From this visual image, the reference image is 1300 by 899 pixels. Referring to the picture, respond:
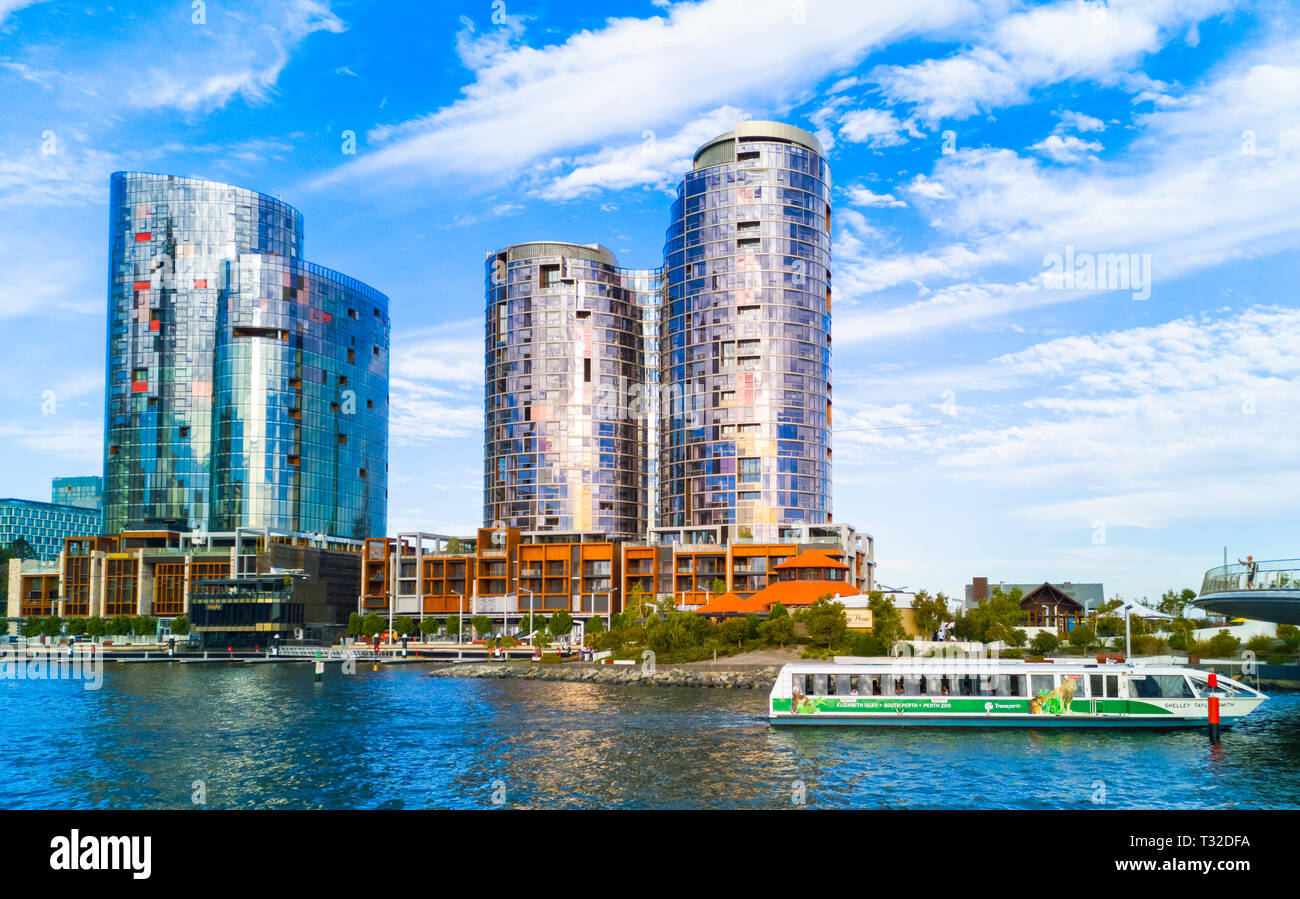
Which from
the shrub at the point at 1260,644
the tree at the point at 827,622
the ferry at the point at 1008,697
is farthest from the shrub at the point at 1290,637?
the ferry at the point at 1008,697

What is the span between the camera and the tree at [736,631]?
121 m

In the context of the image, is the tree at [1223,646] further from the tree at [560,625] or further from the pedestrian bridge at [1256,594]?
the tree at [560,625]

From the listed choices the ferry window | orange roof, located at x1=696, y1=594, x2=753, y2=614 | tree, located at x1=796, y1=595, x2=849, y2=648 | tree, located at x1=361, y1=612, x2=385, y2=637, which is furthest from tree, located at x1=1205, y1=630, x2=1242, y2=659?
tree, located at x1=361, y1=612, x2=385, y2=637

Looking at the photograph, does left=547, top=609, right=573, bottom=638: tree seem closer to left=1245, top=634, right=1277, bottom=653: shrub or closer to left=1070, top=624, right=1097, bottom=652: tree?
left=1070, top=624, right=1097, bottom=652: tree

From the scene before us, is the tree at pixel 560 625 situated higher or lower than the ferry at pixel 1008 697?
lower

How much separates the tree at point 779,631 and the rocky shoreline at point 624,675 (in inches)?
424

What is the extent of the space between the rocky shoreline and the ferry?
33.3 m

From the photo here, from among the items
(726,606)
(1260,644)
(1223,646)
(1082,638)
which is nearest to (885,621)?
(1082,638)

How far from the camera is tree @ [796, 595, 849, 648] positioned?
11450cm

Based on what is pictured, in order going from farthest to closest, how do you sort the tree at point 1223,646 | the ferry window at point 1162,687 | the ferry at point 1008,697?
1. the tree at point 1223,646
2. the ferry window at point 1162,687
3. the ferry at point 1008,697
